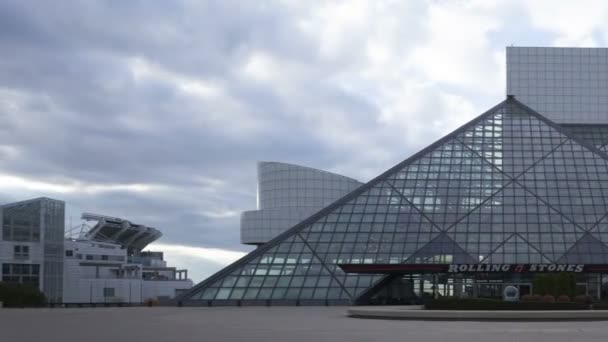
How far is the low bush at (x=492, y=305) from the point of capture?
35.0 meters

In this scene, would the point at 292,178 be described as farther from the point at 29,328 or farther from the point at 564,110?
the point at 29,328

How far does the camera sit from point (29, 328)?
26.3 metres

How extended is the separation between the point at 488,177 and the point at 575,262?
29.7 ft

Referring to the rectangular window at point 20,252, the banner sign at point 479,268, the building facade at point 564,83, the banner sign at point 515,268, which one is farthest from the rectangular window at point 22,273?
the building facade at point 564,83

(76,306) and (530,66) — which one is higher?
(530,66)

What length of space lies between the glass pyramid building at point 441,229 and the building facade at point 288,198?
778 inches

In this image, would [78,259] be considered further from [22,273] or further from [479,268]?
[479,268]

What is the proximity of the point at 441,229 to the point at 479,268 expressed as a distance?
5.21 meters

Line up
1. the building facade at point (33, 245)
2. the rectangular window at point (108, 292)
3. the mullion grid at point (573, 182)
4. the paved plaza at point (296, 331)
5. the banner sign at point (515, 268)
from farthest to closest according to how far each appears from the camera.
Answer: the rectangular window at point (108, 292) → the building facade at point (33, 245) → the mullion grid at point (573, 182) → the banner sign at point (515, 268) → the paved plaza at point (296, 331)

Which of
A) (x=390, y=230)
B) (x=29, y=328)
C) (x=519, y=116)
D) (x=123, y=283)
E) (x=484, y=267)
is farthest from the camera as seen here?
(x=123, y=283)

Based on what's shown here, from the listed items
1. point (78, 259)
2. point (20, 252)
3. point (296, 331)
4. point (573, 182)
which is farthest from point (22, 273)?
point (296, 331)

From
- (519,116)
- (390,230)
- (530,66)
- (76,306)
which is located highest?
(530,66)

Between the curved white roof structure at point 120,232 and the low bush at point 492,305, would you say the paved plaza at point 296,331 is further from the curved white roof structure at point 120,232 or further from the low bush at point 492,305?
the curved white roof structure at point 120,232

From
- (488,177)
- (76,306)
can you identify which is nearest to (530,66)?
(488,177)
